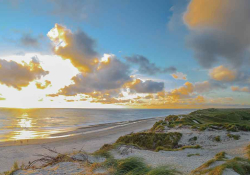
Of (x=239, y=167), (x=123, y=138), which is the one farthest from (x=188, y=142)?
(x=239, y=167)

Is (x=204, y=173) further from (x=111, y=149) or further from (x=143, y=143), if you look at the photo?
(x=143, y=143)

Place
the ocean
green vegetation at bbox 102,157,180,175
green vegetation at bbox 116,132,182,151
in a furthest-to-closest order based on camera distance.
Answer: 1. the ocean
2. green vegetation at bbox 116,132,182,151
3. green vegetation at bbox 102,157,180,175

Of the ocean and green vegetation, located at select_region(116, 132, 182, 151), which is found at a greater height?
green vegetation, located at select_region(116, 132, 182, 151)

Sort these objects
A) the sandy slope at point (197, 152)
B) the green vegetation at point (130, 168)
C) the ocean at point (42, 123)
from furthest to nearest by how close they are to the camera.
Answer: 1. the ocean at point (42, 123)
2. the sandy slope at point (197, 152)
3. the green vegetation at point (130, 168)

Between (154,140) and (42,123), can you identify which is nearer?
(154,140)

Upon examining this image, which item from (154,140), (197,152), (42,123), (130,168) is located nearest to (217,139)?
(197,152)

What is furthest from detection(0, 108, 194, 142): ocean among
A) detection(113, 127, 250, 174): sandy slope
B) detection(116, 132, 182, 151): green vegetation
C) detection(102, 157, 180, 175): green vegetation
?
detection(102, 157, 180, 175): green vegetation

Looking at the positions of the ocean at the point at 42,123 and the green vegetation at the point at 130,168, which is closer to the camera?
the green vegetation at the point at 130,168

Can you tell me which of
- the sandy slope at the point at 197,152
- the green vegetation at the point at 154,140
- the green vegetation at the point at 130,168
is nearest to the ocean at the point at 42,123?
the green vegetation at the point at 154,140

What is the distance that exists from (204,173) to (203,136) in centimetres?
917

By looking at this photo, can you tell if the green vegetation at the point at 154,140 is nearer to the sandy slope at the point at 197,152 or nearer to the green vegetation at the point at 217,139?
the sandy slope at the point at 197,152

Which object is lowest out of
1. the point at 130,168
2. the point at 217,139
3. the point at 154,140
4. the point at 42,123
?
the point at 42,123

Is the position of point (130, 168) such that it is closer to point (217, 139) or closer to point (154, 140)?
point (154, 140)

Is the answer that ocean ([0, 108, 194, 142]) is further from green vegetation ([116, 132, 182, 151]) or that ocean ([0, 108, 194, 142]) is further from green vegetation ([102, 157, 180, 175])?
green vegetation ([102, 157, 180, 175])
